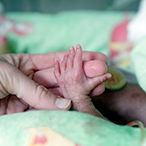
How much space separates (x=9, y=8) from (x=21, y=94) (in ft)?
4.69

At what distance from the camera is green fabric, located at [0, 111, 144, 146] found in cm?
32

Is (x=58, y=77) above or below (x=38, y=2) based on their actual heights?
below

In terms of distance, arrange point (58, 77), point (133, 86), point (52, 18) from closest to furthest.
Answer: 1. point (58, 77)
2. point (133, 86)
3. point (52, 18)

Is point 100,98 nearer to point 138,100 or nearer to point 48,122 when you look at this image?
point 138,100

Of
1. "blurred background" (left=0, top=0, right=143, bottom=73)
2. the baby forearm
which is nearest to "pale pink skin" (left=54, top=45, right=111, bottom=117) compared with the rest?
the baby forearm

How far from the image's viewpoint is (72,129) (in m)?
0.34

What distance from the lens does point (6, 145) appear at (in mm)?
366

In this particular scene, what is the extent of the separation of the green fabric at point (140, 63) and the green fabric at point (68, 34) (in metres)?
0.44

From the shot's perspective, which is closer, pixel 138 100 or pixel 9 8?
pixel 138 100

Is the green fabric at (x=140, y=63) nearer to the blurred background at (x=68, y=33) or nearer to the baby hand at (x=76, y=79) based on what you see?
the baby hand at (x=76, y=79)

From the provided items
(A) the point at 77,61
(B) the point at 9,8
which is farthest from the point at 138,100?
(B) the point at 9,8

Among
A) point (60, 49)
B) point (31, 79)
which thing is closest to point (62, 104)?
point (31, 79)

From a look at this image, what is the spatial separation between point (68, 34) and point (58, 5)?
618 millimetres

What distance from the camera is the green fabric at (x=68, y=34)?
116cm
